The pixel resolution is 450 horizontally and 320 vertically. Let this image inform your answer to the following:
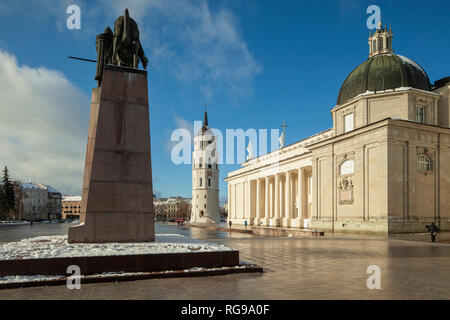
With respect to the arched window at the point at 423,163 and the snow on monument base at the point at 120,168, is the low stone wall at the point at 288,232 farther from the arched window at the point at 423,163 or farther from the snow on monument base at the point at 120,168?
the snow on monument base at the point at 120,168

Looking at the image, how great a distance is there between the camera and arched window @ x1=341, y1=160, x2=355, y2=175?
129ft

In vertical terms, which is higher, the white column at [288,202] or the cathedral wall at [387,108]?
the cathedral wall at [387,108]

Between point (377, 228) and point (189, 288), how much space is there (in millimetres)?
30371

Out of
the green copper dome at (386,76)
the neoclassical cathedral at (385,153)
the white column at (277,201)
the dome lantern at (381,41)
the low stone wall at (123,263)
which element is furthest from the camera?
the white column at (277,201)

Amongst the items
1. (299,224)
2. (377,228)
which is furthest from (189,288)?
(299,224)

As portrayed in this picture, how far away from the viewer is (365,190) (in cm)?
3656

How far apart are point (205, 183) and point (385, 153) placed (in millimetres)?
90991

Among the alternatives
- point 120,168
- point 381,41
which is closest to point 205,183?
point 381,41

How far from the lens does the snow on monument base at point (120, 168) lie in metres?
10.9

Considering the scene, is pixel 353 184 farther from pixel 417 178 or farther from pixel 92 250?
pixel 92 250

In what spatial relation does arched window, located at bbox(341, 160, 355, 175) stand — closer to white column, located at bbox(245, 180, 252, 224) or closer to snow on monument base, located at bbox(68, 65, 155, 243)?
snow on monument base, located at bbox(68, 65, 155, 243)

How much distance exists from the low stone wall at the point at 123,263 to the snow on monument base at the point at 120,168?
224 cm

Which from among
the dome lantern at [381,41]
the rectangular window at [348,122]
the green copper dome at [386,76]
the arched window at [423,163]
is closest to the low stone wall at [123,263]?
the arched window at [423,163]
